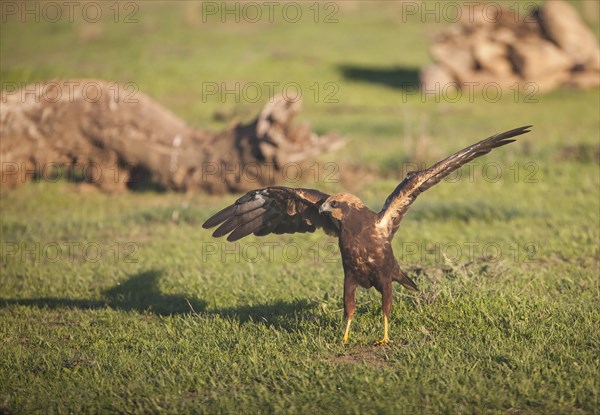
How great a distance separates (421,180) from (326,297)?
63.6 inches

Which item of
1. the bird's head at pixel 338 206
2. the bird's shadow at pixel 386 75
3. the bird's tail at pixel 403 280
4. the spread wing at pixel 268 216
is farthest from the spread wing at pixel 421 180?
the bird's shadow at pixel 386 75

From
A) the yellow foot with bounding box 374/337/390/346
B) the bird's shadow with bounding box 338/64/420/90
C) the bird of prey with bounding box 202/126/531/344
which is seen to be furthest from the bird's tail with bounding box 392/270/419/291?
the bird's shadow with bounding box 338/64/420/90

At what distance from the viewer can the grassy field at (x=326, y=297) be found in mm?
5262

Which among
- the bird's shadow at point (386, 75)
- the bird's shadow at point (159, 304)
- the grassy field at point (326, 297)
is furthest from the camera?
the bird's shadow at point (386, 75)

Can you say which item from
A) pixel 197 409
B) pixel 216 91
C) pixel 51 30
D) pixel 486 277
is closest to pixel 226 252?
pixel 486 277

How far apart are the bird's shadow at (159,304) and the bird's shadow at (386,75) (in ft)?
44.8

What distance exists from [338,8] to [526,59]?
50.6 feet

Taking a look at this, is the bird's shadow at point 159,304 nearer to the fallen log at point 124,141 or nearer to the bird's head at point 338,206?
the bird's head at point 338,206

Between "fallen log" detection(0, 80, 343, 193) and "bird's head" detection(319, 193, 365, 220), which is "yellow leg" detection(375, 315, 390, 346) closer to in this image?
"bird's head" detection(319, 193, 365, 220)

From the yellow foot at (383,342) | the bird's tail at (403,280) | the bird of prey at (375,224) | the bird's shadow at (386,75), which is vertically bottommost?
the yellow foot at (383,342)

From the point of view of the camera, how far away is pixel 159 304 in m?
7.54

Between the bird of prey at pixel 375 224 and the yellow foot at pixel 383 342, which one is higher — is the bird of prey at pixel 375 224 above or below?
above

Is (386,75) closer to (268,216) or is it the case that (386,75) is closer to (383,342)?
(268,216)

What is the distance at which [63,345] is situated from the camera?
6465 mm
